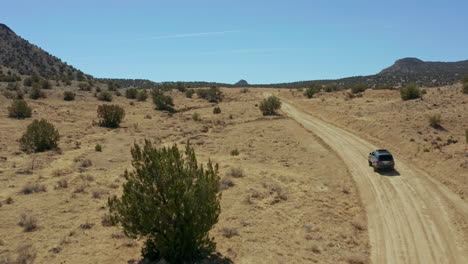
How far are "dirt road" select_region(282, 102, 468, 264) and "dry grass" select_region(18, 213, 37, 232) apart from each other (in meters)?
15.2

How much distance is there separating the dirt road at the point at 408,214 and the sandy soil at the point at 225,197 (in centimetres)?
83

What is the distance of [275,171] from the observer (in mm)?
26391

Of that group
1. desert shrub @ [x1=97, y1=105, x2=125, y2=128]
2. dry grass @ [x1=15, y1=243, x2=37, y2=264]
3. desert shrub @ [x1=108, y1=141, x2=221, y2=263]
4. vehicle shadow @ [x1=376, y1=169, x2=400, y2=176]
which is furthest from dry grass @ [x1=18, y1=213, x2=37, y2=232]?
desert shrub @ [x1=97, y1=105, x2=125, y2=128]

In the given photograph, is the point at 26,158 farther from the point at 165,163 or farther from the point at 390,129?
the point at 390,129

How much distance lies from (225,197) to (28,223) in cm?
1034

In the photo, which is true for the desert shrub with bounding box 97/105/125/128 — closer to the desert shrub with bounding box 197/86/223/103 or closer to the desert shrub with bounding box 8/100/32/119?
the desert shrub with bounding box 8/100/32/119

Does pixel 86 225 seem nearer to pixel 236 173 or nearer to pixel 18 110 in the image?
pixel 236 173

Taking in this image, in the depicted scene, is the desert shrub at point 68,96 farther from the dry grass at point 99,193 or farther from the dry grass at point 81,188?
the dry grass at point 99,193

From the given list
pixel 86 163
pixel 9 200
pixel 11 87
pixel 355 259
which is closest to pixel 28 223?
pixel 9 200

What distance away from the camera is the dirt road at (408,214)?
14609 mm

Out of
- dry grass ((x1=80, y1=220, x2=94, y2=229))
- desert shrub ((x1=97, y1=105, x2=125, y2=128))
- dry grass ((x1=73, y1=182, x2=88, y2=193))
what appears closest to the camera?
dry grass ((x1=80, y1=220, x2=94, y2=229))

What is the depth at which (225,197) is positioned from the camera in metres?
20.1

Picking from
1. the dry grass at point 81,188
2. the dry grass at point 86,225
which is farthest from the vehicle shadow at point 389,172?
the dry grass at point 81,188

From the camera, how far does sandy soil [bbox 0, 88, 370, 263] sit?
13625 mm
